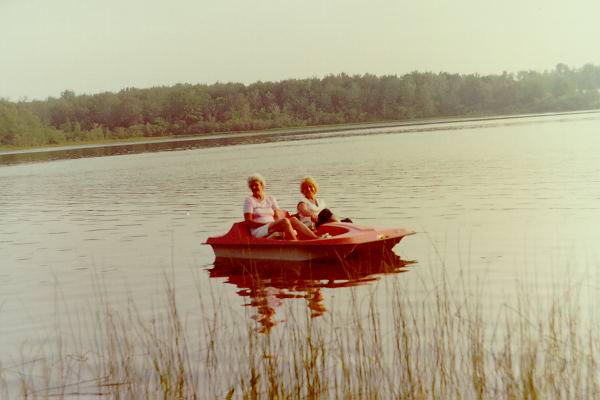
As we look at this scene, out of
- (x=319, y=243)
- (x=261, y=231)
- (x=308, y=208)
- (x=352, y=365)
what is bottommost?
(x=352, y=365)

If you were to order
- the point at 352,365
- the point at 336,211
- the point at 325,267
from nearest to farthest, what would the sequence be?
the point at 352,365 < the point at 325,267 < the point at 336,211

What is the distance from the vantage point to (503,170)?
27875mm

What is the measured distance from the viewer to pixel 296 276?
1199 centimetres

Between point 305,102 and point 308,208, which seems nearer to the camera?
point 308,208

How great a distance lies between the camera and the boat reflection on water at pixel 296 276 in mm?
10211

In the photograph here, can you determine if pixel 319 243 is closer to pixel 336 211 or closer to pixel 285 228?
pixel 285 228

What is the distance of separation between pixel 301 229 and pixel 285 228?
26 centimetres

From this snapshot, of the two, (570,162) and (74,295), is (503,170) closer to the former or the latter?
(570,162)

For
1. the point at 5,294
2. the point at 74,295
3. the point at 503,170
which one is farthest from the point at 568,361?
the point at 503,170

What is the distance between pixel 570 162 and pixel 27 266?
64.3ft

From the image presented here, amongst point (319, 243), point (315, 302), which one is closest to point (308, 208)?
point (319, 243)

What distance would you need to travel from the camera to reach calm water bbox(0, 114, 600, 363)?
1027 cm

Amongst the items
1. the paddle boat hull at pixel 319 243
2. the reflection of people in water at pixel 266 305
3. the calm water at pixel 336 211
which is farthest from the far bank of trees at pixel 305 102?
the reflection of people in water at pixel 266 305

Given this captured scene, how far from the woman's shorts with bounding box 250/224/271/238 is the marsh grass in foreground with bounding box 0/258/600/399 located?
385cm
